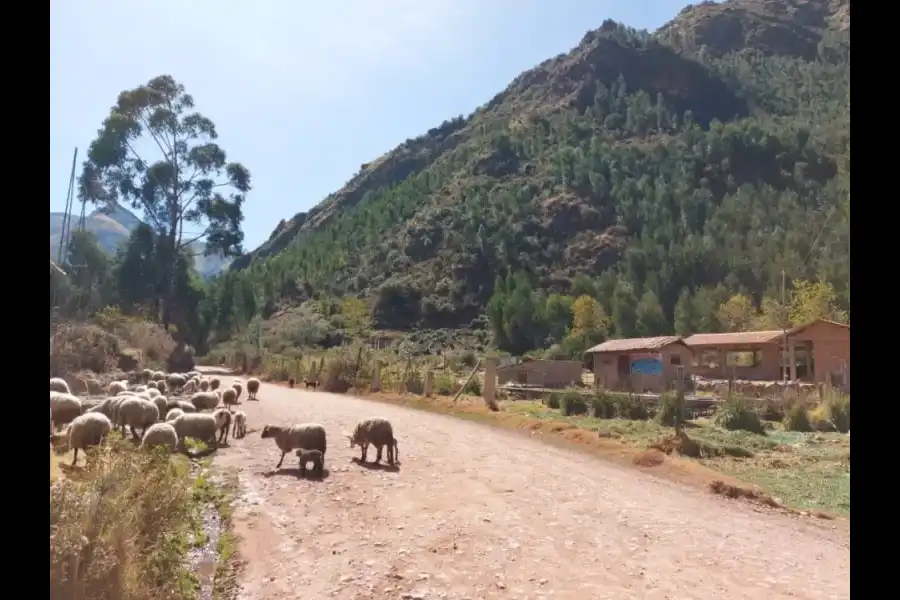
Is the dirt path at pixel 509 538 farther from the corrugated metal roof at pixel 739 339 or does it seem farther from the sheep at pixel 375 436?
the corrugated metal roof at pixel 739 339

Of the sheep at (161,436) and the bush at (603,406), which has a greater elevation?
the sheep at (161,436)

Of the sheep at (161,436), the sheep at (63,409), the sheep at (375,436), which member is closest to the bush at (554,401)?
the sheep at (375,436)

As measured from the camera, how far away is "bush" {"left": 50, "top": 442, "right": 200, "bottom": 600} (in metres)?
3.41

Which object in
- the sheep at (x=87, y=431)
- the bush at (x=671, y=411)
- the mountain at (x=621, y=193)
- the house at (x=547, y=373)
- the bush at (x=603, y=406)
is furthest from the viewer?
the mountain at (x=621, y=193)

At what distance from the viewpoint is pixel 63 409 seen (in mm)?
9406

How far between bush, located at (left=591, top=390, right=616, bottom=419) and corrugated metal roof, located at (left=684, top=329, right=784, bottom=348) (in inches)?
407

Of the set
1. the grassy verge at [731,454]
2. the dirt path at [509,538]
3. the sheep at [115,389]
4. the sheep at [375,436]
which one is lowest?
the grassy verge at [731,454]

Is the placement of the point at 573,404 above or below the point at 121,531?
below

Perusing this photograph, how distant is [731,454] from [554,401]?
9.89 metres

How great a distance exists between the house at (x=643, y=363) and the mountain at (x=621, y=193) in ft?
32.8

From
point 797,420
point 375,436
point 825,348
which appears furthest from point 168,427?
point 825,348

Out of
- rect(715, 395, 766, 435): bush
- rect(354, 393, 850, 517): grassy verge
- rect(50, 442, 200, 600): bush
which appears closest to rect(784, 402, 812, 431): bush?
rect(354, 393, 850, 517): grassy verge

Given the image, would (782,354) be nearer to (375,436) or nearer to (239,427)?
(375,436)

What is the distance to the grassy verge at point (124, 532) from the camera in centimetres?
344
